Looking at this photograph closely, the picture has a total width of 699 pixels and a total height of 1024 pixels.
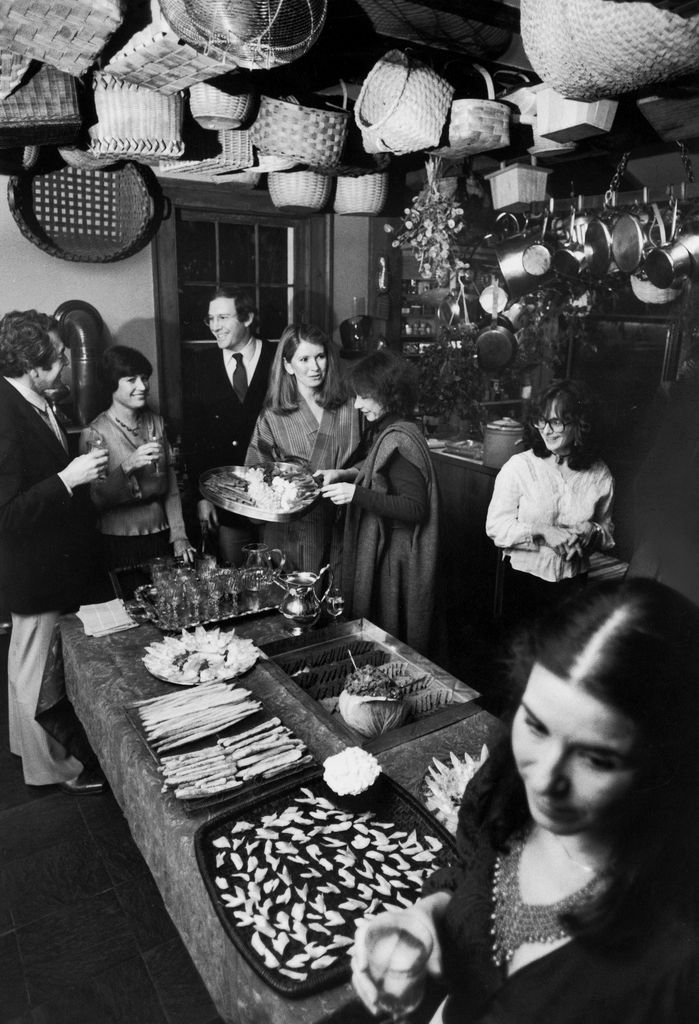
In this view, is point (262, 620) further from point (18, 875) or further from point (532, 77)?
point (532, 77)

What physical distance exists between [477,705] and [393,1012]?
0.80 meters

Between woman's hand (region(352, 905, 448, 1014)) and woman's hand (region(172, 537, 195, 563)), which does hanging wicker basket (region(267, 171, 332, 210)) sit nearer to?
woman's hand (region(172, 537, 195, 563))

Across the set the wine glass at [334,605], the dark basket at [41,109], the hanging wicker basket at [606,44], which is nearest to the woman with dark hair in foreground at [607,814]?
the hanging wicker basket at [606,44]

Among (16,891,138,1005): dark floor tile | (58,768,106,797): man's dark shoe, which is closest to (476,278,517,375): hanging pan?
(16,891,138,1005): dark floor tile

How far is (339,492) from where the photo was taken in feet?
6.03

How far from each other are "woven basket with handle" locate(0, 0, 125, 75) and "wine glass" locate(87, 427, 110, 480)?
88cm

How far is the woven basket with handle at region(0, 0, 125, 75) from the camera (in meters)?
1.08

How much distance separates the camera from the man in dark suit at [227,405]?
1.93 meters

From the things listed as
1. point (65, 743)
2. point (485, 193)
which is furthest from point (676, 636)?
point (65, 743)

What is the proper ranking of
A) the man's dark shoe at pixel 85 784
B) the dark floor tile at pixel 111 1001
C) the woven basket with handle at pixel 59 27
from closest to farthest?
the woven basket with handle at pixel 59 27, the dark floor tile at pixel 111 1001, the man's dark shoe at pixel 85 784

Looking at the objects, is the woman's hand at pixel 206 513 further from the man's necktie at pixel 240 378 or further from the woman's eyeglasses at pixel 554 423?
the woman's eyeglasses at pixel 554 423

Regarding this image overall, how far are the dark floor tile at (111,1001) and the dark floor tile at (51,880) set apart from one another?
0.88 feet

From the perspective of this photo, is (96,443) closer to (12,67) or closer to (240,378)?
(240,378)

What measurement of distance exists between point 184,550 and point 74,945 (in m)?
1.02
